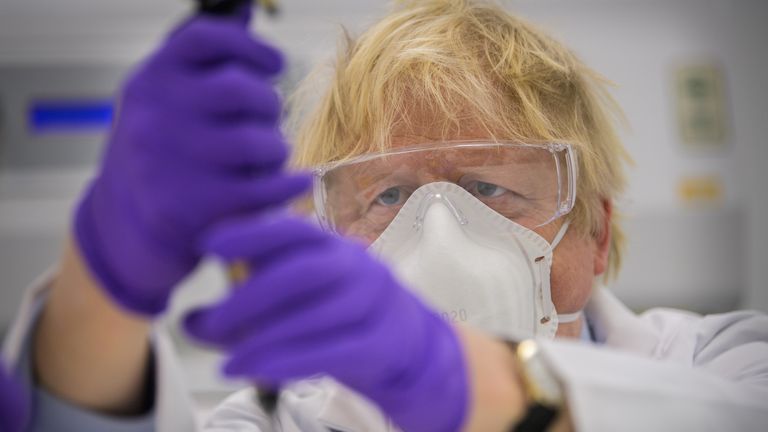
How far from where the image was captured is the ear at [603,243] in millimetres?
1158

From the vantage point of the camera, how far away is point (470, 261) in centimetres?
94

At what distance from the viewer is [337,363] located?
547 mm

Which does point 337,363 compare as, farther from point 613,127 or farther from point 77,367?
point 613,127

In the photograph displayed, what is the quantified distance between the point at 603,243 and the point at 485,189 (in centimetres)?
26

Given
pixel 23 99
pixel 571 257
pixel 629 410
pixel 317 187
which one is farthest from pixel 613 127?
pixel 23 99

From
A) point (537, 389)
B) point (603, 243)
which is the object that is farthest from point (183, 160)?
point (603, 243)

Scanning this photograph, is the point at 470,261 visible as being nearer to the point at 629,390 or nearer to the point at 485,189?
the point at 485,189

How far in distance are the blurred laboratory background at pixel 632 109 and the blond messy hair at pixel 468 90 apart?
1.02m

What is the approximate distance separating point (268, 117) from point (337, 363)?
214 millimetres

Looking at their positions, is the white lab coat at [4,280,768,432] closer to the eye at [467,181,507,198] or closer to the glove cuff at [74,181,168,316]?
the glove cuff at [74,181,168,316]

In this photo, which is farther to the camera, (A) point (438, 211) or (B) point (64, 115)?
(B) point (64, 115)

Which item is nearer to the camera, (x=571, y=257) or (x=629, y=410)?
(x=629, y=410)

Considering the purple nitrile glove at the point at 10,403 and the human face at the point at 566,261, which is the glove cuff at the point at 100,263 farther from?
the human face at the point at 566,261

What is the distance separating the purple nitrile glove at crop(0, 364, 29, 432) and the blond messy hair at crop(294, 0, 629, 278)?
622mm
